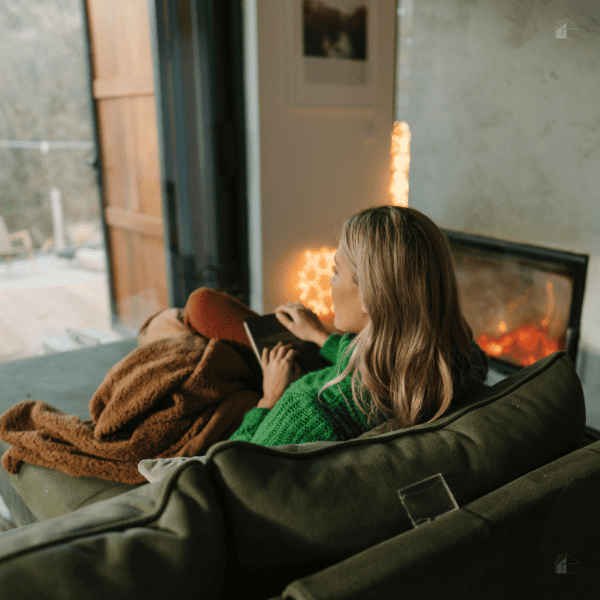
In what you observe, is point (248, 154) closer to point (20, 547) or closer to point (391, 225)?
point (391, 225)

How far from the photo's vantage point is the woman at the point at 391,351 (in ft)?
3.07

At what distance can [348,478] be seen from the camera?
2.11 ft

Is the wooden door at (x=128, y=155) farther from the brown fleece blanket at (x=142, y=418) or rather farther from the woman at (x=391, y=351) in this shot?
the woman at (x=391, y=351)

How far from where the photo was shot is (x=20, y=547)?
1.70ft

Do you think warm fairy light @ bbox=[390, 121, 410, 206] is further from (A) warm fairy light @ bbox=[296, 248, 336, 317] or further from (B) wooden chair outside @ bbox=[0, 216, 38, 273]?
(B) wooden chair outside @ bbox=[0, 216, 38, 273]

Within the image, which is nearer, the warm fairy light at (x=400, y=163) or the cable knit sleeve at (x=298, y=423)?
the cable knit sleeve at (x=298, y=423)

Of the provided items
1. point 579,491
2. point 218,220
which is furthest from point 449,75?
point 579,491

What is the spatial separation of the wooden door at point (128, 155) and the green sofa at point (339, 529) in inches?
94.3

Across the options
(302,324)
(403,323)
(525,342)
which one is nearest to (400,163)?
(525,342)

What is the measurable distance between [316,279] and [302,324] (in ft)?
5.08

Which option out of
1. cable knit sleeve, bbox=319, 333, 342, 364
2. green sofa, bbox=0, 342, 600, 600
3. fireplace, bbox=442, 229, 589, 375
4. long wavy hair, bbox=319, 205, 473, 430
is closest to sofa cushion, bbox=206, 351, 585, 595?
green sofa, bbox=0, 342, 600, 600

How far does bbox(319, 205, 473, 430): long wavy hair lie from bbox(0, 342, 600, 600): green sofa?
0.55 feet

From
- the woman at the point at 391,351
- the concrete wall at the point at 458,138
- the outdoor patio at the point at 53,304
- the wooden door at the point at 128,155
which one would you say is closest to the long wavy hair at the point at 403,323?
the woman at the point at 391,351

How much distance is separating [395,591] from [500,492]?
202 millimetres
